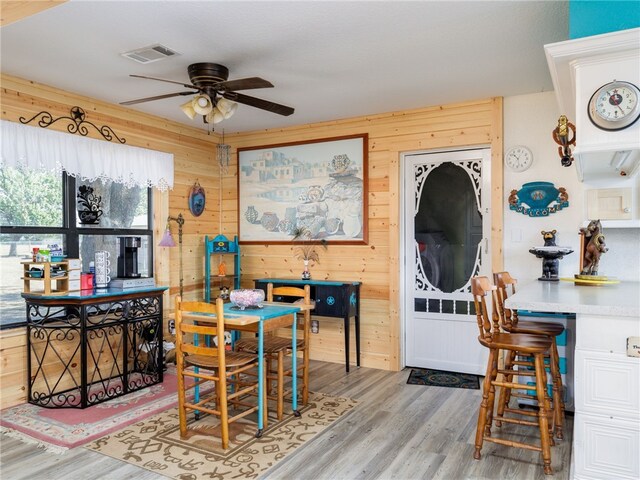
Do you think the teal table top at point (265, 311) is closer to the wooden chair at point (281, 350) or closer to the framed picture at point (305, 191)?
the wooden chair at point (281, 350)

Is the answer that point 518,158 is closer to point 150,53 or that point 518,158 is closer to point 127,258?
point 150,53

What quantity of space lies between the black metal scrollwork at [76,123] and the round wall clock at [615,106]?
12.9ft

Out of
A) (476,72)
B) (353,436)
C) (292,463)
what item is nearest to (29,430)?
(292,463)

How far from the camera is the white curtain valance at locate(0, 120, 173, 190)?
3.72 metres

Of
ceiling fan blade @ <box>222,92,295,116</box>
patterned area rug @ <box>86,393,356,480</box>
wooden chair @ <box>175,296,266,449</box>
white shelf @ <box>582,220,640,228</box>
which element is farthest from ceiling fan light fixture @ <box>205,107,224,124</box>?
white shelf @ <box>582,220,640,228</box>

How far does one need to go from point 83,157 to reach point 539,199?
399 cm

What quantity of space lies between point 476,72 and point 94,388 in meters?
4.13

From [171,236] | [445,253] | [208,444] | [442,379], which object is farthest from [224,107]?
[442,379]

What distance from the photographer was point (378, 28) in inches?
116

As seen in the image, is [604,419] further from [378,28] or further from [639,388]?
[378,28]

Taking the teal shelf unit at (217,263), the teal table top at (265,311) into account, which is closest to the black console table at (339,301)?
the teal shelf unit at (217,263)

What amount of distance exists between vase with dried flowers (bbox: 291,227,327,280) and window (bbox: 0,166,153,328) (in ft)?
5.30

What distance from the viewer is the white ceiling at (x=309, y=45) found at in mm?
2729

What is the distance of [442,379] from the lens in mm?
4465
